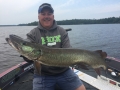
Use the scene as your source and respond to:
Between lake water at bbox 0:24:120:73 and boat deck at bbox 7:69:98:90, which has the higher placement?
boat deck at bbox 7:69:98:90

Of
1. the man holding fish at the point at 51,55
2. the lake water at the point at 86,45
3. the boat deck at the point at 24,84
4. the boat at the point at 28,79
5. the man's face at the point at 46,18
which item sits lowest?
the lake water at the point at 86,45

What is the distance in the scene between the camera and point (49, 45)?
12.4 feet

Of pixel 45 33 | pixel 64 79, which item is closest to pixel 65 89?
pixel 64 79

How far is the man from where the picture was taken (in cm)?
368

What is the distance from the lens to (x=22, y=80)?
605 centimetres

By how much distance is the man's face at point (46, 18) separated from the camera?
3.81 metres

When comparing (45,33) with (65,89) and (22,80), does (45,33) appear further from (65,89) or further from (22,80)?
(22,80)

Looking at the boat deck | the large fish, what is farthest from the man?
the boat deck

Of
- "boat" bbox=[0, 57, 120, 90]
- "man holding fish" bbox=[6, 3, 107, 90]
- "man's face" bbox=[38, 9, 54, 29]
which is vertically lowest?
"boat" bbox=[0, 57, 120, 90]

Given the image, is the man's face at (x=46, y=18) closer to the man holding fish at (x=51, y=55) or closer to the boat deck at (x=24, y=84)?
the man holding fish at (x=51, y=55)

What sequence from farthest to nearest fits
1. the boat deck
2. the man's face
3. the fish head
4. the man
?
1. the boat deck
2. the man's face
3. the man
4. the fish head

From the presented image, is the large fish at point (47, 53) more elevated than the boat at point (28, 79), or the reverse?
the large fish at point (47, 53)

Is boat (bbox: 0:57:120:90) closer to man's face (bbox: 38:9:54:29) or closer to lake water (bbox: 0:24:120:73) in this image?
man's face (bbox: 38:9:54:29)

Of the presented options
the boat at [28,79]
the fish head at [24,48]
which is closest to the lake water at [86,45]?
the boat at [28,79]
